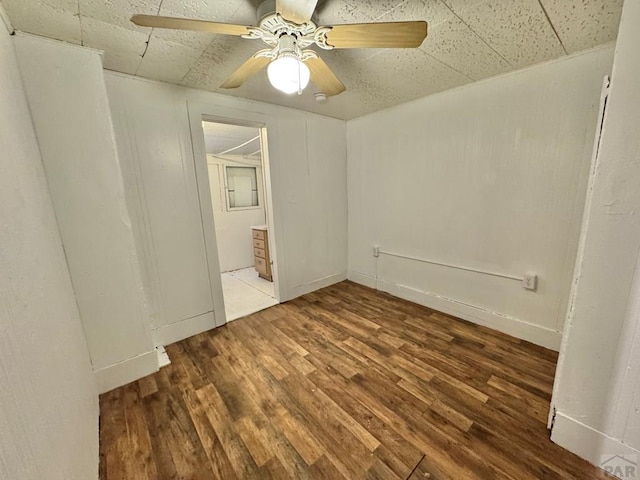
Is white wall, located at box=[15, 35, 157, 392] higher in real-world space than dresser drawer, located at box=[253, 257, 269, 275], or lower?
higher

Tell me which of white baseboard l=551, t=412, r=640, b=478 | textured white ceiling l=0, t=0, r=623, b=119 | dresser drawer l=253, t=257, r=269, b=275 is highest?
textured white ceiling l=0, t=0, r=623, b=119

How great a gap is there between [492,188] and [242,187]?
163 inches

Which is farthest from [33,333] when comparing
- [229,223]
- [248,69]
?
[229,223]

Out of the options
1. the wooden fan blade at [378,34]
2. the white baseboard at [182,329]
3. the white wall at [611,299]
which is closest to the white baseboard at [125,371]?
the white baseboard at [182,329]

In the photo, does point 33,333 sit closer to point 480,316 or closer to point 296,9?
point 296,9

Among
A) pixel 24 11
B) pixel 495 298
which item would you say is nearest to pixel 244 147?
pixel 24 11

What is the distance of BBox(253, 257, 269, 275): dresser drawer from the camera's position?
13.1ft

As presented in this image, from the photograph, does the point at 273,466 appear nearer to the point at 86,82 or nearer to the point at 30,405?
the point at 30,405

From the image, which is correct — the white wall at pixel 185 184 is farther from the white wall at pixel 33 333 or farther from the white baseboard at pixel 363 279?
the white baseboard at pixel 363 279

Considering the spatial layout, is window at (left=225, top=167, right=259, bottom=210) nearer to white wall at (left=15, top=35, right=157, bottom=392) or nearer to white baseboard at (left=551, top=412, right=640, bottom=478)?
white wall at (left=15, top=35, right=157, bottom=392)

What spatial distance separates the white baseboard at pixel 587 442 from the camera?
119 cm

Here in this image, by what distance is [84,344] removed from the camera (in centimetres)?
160

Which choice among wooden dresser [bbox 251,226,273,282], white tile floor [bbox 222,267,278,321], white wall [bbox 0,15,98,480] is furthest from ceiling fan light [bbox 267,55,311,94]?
wooden dresser [bbox 251,226,273,282]

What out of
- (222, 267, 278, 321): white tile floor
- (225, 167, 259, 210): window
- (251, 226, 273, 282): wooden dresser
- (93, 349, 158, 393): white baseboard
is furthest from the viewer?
(225, 167, 259, 210): window
